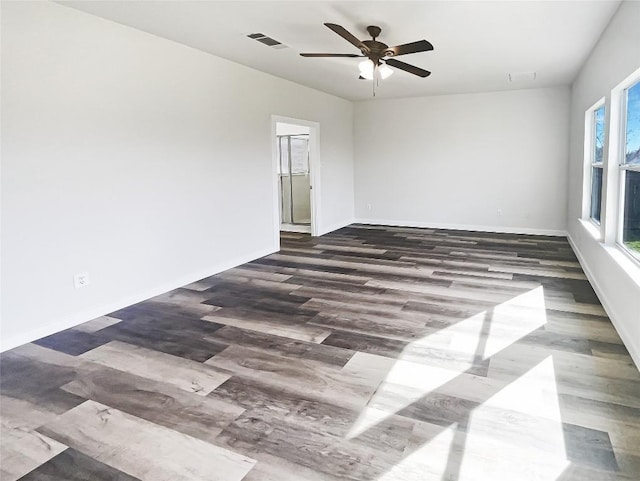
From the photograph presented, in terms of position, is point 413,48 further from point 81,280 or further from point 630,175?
point 81,280

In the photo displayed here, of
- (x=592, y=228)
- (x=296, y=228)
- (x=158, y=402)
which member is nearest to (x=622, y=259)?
(x=592, y=228)

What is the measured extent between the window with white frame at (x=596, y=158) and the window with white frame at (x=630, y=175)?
1243mm

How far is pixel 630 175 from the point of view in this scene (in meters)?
3.64

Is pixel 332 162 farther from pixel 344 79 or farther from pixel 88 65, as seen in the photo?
pixel 88 65

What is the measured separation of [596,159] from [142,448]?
5.63 meters

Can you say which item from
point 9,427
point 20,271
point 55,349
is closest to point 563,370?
point 9,427

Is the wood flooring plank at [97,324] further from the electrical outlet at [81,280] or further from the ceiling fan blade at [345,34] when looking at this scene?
the ceiling fan blade at [345,34]

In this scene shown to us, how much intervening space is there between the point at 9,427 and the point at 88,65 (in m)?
2.75

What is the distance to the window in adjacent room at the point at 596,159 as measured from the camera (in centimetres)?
502

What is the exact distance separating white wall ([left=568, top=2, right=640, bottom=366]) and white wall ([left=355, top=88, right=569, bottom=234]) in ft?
4.34

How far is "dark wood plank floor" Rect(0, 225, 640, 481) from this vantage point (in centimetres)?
196

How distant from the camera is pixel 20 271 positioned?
3240 millimetres

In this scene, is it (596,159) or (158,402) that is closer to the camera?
(158,402)

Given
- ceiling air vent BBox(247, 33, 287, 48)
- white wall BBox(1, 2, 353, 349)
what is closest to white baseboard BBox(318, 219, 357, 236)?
white wall BBox(1, 2, 353, 349)
